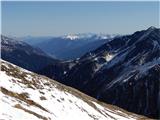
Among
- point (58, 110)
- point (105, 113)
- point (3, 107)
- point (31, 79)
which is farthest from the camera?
point (105, 113)

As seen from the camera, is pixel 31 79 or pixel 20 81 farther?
pixel 31 79

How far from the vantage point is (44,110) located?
8050 centimetres

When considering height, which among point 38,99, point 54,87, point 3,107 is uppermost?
point 54,87

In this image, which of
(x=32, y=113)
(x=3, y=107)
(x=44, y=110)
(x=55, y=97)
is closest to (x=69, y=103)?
(x=55, y=97)

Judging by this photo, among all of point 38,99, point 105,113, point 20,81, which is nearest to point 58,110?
point 38,99

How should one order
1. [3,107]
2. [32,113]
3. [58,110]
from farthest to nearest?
[58,110] → [32,113] → [3,107]

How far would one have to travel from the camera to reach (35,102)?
8325 cm

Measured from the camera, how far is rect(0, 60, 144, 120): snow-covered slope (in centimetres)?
7021

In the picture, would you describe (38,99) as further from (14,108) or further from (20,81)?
(14,108)

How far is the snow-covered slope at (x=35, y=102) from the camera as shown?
230 feet

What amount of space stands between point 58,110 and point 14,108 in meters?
17.9

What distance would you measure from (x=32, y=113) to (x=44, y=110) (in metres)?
7.66

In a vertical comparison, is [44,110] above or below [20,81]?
below

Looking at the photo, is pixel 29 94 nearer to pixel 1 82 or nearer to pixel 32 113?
pixel 1 82
